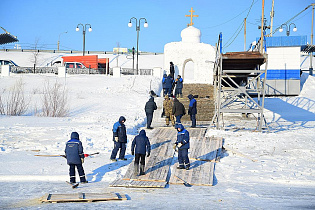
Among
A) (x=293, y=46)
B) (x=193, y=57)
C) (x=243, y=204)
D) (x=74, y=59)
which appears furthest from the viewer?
(x=74, y=59)

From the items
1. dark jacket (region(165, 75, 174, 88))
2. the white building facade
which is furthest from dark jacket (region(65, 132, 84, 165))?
the white building facade

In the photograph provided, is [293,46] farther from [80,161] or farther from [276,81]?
[80,161]

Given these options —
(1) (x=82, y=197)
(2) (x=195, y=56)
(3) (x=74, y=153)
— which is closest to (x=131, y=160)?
(3) (x=74, y=153)

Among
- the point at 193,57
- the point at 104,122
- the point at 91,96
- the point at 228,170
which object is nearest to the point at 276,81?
the point at 193,57

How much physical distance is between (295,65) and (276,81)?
2195 mm

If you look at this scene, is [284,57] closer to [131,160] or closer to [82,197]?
[131,160]

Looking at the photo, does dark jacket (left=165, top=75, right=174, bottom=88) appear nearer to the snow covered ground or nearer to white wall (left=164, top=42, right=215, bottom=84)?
the snow covered ground

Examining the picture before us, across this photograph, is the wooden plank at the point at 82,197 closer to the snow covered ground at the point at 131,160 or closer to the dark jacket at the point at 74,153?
the snow covered ground at the point at 131,160

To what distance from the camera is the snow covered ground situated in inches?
340

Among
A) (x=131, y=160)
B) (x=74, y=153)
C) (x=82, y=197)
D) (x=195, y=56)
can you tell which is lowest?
(x=82, y=197)

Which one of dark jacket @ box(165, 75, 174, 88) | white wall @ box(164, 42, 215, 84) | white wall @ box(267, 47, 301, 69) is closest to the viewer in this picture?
dark jacket @ box(165, 75, 174, 88)

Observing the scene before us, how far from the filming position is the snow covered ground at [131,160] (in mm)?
8625

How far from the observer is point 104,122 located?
18.0m

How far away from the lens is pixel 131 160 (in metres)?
12.7
